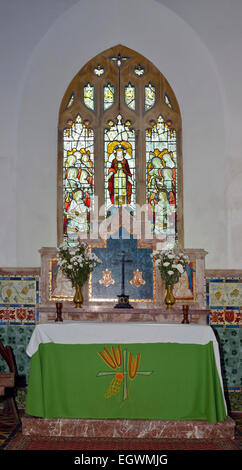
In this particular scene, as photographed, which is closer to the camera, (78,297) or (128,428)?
(128,428)

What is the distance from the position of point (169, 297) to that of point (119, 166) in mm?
2267

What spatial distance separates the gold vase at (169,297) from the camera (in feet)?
22.0

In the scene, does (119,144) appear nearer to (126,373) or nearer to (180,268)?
(180,268)

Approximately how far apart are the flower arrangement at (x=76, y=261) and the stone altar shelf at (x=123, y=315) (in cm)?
37

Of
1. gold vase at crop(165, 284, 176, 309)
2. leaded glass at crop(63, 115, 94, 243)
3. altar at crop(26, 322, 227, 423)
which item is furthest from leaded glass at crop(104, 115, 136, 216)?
altar at crop(26, 322, 227, 423)

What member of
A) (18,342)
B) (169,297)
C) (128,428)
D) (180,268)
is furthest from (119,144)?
(128,428)

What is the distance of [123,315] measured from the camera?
674cm

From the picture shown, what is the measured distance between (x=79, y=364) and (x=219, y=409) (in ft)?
4.57

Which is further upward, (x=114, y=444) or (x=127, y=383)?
(x=127, y=383)

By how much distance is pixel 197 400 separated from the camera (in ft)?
16.8

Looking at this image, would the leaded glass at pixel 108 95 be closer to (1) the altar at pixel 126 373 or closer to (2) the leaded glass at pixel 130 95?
(2) the leaded glass at pixel 130 95

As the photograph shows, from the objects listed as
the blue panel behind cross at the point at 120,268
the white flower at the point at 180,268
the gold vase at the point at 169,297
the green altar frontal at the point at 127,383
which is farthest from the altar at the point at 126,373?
the blue panel behind cross at the point at 120,268

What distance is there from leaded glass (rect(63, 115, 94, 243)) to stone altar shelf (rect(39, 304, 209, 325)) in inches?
54.0
